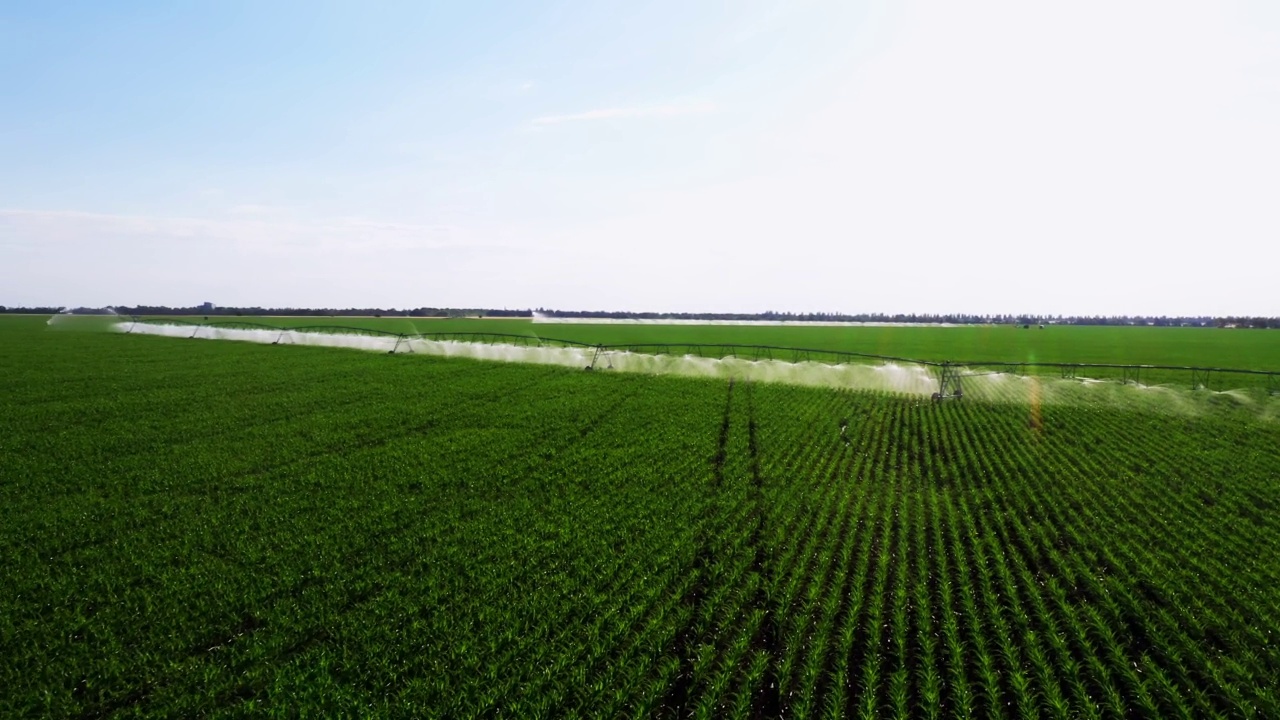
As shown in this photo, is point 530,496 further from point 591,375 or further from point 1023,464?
point 591,375

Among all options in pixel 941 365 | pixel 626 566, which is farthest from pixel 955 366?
pixel 626 566

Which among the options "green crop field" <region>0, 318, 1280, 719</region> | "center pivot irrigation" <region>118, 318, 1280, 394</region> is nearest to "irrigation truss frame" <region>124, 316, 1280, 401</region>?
"center pivot irrigation" <region>118, 318, 1280, 394</region>

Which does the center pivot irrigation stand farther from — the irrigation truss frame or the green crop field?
the green crop field

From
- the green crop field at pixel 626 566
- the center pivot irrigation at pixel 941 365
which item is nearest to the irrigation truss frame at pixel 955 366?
the center pivot irrigation at pixel 941 365

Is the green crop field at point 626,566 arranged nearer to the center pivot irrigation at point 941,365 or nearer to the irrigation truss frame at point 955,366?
the irrigation truss frame at point 955,366

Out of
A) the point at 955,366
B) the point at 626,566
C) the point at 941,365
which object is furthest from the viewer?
the point at 955,366

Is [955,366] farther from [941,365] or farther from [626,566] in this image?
[626,566]

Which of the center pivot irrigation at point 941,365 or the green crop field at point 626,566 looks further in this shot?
the center pivot irrigation at point 941,365

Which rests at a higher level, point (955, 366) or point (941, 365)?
point (941, 365)
